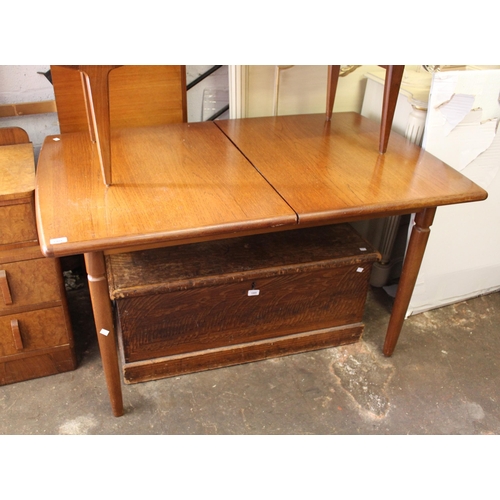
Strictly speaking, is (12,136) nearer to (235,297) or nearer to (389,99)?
(235,297)

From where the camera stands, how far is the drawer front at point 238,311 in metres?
1.51

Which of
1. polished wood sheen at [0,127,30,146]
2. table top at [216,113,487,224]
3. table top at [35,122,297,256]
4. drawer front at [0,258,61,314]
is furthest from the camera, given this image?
polished wood sheen at [0,127,30,146]

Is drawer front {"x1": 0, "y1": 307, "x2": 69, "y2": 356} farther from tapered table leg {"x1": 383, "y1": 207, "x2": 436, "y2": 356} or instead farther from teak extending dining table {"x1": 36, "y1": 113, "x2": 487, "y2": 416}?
tapered table leg {"x1": 383, "y1": 207, "x2": 436, "y2": 356}

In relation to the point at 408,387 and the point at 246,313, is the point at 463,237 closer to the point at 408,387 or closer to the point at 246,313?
the point at 408,387

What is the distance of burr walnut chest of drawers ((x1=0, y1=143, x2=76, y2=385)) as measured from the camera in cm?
136

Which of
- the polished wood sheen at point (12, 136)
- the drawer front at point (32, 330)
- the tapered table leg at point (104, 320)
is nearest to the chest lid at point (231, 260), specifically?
the tapered table leg at point (104, 320)

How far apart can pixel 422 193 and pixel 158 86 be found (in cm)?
Result: 95

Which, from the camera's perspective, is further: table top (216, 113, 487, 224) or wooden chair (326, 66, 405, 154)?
wooden chair (326, 66, 405, 154)

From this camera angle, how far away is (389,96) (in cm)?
151

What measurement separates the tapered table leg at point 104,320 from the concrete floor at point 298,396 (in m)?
0.11

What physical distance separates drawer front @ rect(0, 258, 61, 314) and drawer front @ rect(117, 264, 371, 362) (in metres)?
0.22

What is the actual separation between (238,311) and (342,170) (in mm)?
546

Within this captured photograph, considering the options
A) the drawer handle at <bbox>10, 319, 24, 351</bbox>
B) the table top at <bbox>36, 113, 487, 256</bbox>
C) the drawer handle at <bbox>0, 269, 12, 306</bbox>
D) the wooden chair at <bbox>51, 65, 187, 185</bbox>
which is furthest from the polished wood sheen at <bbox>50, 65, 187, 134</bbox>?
the drawer handle at <bbox>10, 319, 24, 351</bbox>

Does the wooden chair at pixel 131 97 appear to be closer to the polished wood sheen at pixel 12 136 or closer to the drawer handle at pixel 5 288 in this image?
the polished wood sheen at pixel 12 136
